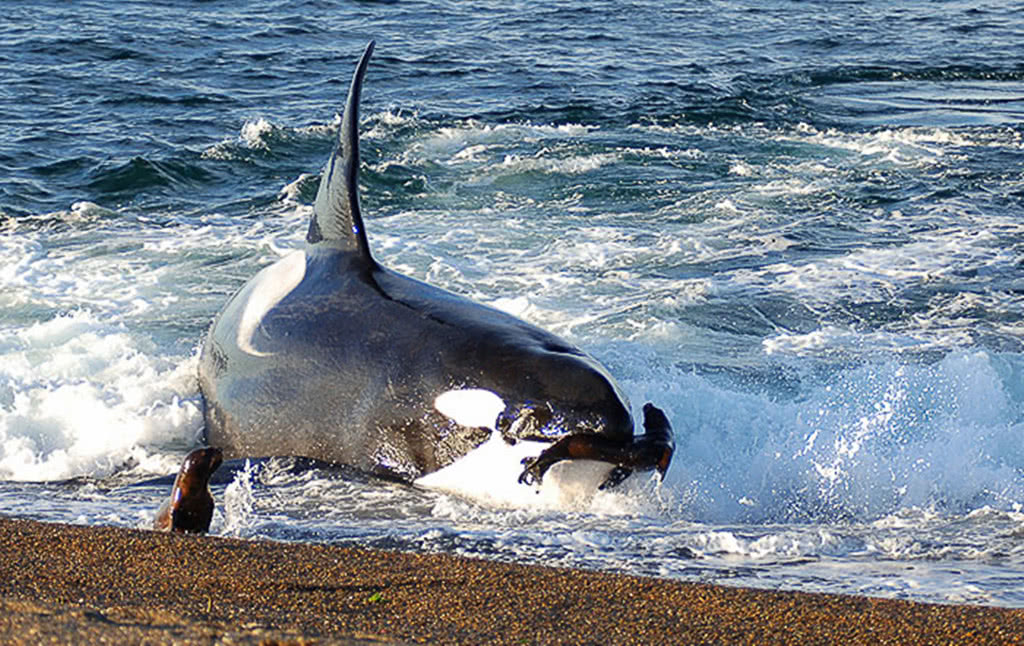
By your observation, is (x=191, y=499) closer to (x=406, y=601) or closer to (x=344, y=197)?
(x=406, y=601)

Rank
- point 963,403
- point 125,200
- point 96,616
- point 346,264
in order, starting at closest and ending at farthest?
point 96,616
point 346,264
point 963,403
point 125,200

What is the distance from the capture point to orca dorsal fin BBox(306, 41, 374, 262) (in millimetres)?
7457

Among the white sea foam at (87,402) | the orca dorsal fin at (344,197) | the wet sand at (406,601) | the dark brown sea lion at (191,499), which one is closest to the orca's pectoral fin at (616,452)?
the wet sand at (406,601)

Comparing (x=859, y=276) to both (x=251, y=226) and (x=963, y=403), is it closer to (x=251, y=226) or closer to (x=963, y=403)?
(x=963, y=403)

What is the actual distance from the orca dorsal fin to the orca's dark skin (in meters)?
0.01

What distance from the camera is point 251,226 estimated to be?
45.1 ft

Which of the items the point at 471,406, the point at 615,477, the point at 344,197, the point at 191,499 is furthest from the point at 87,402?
the point at 615,477

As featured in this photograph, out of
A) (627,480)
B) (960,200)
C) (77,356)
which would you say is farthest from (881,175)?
(627,480)

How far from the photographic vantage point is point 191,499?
5793 millimetres

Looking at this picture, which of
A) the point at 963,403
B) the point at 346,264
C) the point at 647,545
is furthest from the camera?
the point at 963,403

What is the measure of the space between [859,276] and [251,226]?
5697 mm

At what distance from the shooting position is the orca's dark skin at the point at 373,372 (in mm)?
6047

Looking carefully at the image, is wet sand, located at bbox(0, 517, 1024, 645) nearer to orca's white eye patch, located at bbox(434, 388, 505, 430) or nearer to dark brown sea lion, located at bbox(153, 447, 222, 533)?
dark brown sea lion, located at bbox(153, 447, 222, 533)

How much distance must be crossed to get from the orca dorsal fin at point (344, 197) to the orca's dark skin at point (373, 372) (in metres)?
0.01
